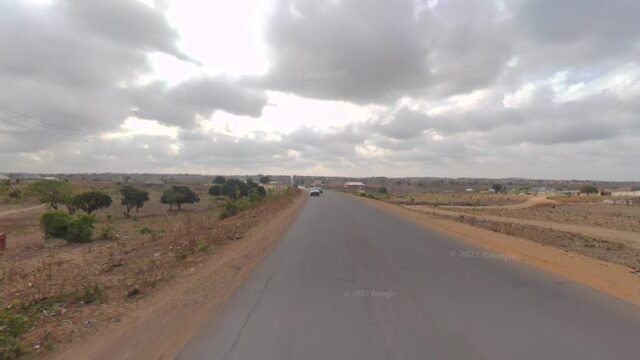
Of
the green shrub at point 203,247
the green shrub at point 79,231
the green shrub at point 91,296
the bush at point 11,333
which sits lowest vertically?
the green shrub at point 79,231

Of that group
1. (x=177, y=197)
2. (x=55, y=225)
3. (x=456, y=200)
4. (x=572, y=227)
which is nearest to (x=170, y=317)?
(x=55, y=225)

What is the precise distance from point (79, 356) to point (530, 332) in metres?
5.29

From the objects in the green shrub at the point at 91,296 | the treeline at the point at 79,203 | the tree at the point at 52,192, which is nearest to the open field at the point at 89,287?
the green shrub at the point at 91,296

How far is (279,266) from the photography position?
1312cm

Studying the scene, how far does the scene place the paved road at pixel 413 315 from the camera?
20.3 feet

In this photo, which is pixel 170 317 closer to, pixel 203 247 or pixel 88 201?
pixel 203 247

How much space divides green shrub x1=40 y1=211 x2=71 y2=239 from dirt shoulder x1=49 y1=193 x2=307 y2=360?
1842 centimetres

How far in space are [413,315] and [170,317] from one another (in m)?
3.47

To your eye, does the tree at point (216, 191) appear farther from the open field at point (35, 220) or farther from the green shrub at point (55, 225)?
the green shrub at point (55, 225)

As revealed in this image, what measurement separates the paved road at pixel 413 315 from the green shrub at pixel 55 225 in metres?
20.3

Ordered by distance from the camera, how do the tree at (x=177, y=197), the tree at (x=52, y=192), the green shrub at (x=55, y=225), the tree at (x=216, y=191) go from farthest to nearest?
1. the tree at (x=216, y=191)
2. the tree at (x=177, y=197)
3. the tree at (x=52, y=192)
4. the green shrub at (x=55, y=225)

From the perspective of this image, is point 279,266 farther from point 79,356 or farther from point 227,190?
point 227,190

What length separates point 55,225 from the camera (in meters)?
30.1

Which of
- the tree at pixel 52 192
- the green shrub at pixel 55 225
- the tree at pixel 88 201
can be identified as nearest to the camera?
the green shrub at pixel 55 225
